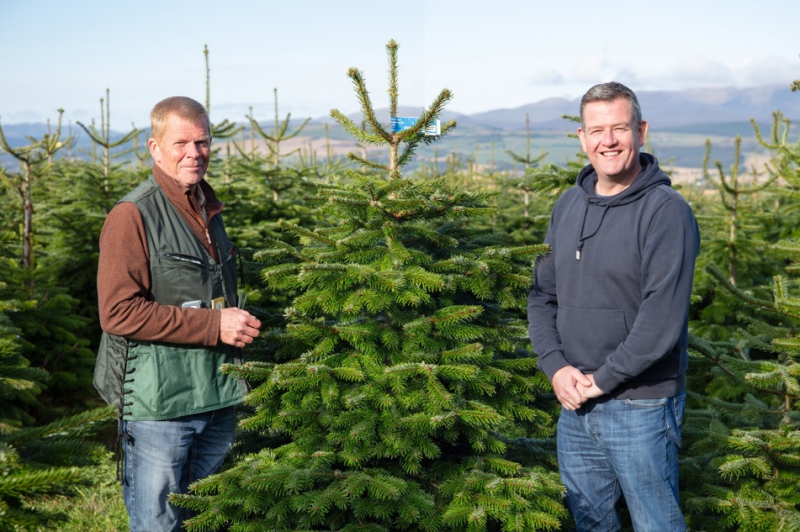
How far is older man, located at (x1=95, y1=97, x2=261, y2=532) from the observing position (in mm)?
2959

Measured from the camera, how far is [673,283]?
271cm

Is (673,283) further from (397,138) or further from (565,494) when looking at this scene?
(397,138)

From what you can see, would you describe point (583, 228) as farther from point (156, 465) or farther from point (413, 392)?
point (156, 465)

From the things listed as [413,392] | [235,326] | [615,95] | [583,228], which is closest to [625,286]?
[583,228]

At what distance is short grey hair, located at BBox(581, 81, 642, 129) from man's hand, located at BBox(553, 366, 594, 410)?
109 cm

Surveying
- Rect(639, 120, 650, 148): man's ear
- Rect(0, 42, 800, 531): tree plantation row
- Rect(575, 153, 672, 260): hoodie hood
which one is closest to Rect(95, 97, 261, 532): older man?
Rect(0, 42, 800, 531): tree plantation row

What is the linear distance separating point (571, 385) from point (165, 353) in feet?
5.95

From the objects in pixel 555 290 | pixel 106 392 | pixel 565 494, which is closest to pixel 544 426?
pixel 565 494

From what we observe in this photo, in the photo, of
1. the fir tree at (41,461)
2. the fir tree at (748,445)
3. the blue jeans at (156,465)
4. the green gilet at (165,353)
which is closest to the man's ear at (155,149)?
the green gilet at (165,353)

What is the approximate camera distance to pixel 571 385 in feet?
9.82

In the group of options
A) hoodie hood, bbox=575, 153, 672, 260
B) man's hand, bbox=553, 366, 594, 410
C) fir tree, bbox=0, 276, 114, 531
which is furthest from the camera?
man's hand, bbox=553, 366, 594, 410

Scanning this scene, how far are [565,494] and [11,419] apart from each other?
4444 mm

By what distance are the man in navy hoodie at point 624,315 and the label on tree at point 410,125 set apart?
0.86 meters

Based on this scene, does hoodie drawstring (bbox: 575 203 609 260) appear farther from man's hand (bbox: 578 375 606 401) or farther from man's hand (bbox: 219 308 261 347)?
man's hand (bbox: 219 308 261 347)
